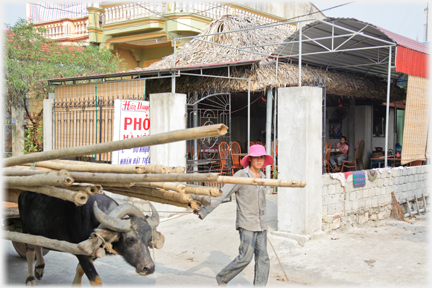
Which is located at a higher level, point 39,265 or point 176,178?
point 176,178

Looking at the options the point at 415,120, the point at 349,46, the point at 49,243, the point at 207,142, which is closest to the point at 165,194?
the point at 49,243

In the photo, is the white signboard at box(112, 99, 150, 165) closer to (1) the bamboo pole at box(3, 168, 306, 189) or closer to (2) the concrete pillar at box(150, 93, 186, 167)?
(2) the concrete pillar at box(150, 93, 186, 167)

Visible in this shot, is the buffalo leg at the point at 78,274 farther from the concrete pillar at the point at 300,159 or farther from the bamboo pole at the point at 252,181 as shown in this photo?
the concrete pillar at the point at 300,159

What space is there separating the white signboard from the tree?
6055 mm

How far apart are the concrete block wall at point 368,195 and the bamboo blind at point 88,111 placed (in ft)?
15.4

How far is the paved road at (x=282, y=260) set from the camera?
18.3 ft

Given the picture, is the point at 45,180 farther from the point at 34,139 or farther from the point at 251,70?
the point at 34,139

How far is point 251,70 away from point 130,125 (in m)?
3.44

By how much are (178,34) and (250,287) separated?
13800 millimetres

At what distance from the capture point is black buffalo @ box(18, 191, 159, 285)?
3.87 metres

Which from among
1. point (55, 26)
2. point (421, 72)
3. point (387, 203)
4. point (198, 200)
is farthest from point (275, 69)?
point (55, 26)

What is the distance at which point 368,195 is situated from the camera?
8.44 m

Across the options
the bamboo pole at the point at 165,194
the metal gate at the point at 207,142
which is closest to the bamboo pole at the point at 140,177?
the bamboo pole at the point at 165,194

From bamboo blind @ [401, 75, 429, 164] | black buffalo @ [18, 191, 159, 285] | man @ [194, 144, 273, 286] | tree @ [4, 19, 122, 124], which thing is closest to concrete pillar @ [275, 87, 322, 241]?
man @ [194, 144, 273, 286]
